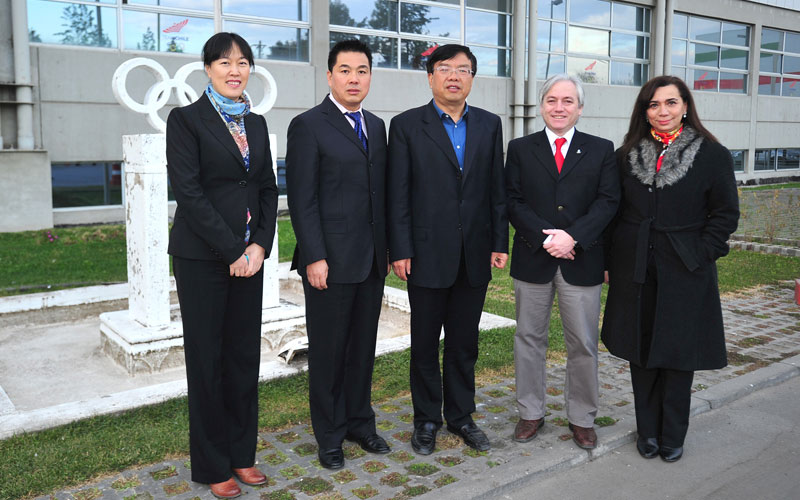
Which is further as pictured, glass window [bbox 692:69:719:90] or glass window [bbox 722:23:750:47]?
glass window [bbox 722:23:750:47]

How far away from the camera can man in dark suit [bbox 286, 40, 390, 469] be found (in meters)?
3.81

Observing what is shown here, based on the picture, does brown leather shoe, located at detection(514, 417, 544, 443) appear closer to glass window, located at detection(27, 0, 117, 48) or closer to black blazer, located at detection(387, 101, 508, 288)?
black blazer, located at detection(387, 101, 508, 288)

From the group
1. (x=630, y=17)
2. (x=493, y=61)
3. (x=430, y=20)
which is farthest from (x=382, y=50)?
(x=630, y=17)

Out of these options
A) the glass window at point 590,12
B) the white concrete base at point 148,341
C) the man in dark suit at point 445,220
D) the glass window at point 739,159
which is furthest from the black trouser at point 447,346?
the glass window at point 739,159

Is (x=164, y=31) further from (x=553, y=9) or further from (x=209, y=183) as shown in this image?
(x=209, y=183)

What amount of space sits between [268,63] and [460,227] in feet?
41.1

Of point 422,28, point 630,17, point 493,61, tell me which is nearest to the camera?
point 422,28

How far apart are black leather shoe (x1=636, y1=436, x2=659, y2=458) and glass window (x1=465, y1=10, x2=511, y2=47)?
54.2 ft

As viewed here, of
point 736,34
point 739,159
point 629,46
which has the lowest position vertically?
point 739,159

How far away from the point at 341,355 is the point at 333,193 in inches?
36.1

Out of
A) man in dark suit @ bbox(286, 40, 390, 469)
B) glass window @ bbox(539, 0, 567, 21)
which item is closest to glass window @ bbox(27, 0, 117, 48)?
man in dark suit @ bbox(286, 40, 390, 469)

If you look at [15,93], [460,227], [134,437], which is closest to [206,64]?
[460,227]

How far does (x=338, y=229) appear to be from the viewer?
387 cm

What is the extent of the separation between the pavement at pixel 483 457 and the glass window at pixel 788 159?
27.7 metres
